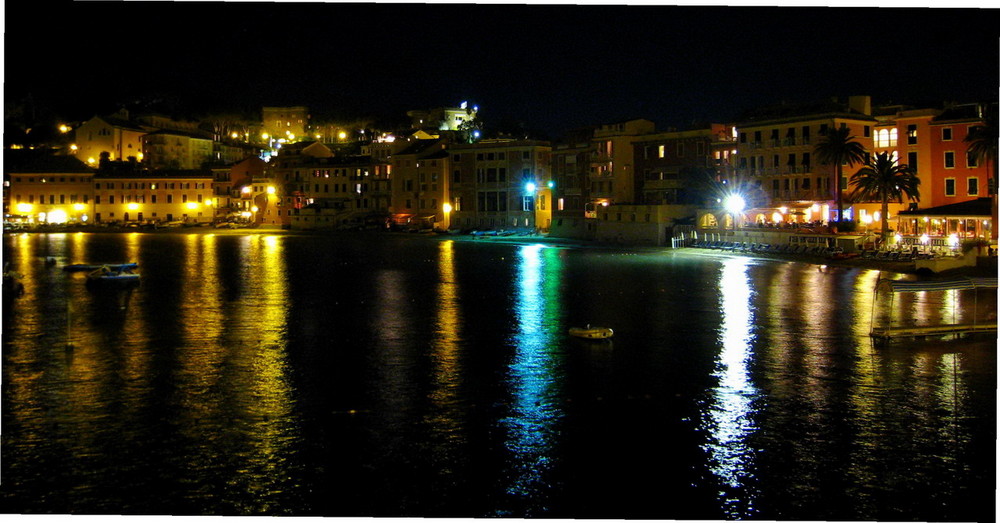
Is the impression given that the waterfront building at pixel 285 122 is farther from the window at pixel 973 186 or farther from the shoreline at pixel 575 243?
the window at pixel 973 186

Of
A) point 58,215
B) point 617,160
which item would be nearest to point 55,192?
point 58,215

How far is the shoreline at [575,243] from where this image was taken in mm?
31341

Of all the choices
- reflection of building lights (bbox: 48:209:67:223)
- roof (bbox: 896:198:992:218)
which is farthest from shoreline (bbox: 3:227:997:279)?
reflection of building lights (bbox: 48:209:67:223)

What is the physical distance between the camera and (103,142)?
88.9 metres

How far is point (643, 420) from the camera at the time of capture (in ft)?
39.9

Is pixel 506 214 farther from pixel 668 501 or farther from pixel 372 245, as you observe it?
pixel 668 501

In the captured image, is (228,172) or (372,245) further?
(228,172)

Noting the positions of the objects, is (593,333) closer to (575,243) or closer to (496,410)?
(496,410)

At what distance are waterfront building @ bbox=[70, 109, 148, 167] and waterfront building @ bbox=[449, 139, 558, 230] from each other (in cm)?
4167

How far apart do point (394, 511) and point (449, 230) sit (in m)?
56.6

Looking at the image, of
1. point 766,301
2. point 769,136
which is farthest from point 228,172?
point 766,301

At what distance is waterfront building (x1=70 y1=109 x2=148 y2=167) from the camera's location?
88.5 meters

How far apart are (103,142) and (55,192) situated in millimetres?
11825

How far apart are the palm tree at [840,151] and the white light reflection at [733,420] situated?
2245 centimetres
